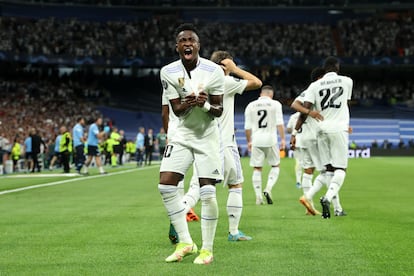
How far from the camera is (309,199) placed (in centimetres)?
1279

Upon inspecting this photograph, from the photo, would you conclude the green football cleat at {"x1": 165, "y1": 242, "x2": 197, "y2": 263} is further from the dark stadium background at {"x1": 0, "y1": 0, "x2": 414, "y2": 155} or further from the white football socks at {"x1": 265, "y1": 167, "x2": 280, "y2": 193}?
the dark stadium background at {"x1": 0, "y1": 0, "x2": 414, "y2": 155}

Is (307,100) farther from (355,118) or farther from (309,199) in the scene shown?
(355,118)

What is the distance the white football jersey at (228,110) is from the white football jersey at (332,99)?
2.64 m

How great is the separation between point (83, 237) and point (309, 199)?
466 cm

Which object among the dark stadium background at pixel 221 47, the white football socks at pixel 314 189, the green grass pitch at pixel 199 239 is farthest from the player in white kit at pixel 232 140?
the dark stadium background at pixel 221 47

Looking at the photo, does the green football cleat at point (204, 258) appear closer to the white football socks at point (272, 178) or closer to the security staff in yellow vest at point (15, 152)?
the white football socks at point (272, 178)

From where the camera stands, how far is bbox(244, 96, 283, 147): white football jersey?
626 inches

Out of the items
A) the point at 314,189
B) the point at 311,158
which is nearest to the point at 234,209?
the point at 314,189

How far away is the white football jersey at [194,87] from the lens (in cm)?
751

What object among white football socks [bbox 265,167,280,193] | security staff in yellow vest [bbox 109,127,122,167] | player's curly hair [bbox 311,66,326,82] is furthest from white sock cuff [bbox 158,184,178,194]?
security staff in yellow vest [bbox 109,127,122,167]

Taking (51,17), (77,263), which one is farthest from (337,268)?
(51,17)

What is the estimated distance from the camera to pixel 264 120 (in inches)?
629

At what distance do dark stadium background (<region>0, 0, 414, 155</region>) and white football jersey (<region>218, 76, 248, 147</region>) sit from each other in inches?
2047

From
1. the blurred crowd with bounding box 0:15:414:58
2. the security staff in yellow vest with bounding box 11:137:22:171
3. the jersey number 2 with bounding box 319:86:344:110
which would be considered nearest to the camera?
the jersey number 2 with bounding box 319:86:344:110
